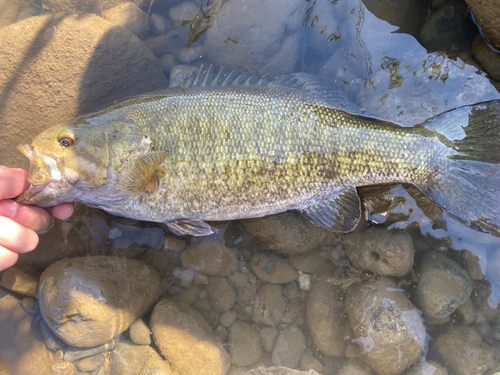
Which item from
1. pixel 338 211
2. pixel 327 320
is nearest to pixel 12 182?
pixel 338 211

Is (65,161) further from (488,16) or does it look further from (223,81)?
(488,16)

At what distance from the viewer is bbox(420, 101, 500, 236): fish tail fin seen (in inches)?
99.7

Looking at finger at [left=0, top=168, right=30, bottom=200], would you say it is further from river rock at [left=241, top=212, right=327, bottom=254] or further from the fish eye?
river rock at [left=241, top=212, right=327, bottom=254]

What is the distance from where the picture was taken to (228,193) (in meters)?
2.63

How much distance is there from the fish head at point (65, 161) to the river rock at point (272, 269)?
181 centimetres

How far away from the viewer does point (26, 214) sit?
8.47 ft

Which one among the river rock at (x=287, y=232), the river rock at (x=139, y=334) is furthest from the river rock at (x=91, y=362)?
the river rock at (x=287, y=232)

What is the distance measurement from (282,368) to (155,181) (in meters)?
2.43

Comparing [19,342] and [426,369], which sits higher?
[19,342]

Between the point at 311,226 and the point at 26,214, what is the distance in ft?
9.15

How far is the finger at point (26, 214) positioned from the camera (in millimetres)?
2463

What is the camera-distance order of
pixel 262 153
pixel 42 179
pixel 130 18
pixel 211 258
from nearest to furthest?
1. pixel 42 179
2. pixel 262 153
3. pixel 211 258
4. pixel 130 18

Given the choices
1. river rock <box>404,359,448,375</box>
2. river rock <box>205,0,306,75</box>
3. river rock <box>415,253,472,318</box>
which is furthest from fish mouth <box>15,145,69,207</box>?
river rock <box>404,359,448,375</box>

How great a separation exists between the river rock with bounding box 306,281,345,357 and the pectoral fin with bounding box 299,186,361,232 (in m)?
0.79
